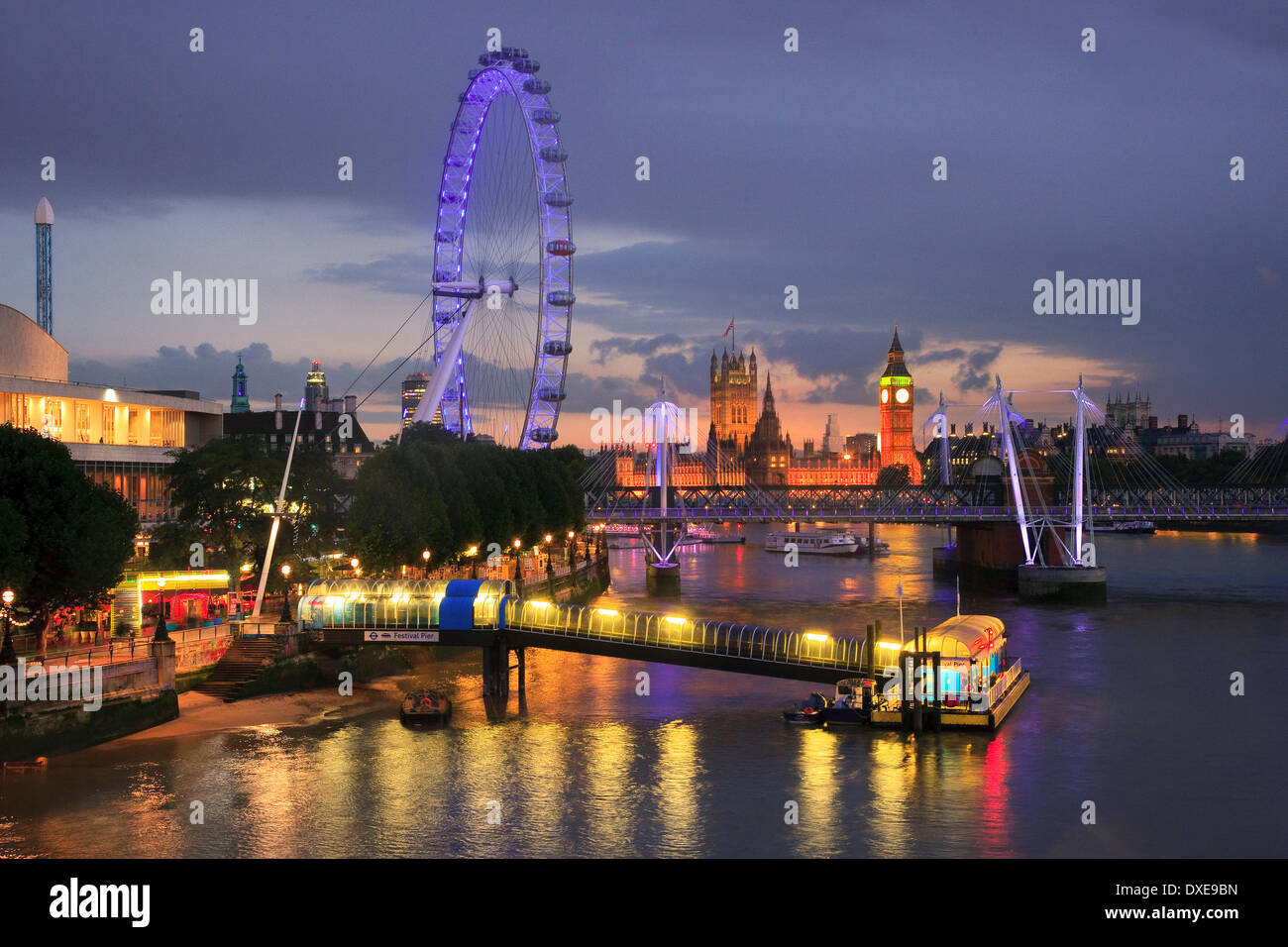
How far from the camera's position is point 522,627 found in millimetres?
41219

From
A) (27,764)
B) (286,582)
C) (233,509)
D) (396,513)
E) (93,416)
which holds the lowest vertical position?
(27,764)

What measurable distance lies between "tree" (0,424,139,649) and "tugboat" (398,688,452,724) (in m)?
8.51

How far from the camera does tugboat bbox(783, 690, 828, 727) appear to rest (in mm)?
37750

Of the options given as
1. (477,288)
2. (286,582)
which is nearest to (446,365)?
(477,288)

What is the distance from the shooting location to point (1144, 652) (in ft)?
175

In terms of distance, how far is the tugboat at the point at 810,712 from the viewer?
37750 mm

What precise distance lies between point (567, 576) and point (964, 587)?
29391 mm

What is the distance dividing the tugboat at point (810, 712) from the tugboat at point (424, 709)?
31.6 ft

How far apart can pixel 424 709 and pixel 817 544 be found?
103815 millimetres

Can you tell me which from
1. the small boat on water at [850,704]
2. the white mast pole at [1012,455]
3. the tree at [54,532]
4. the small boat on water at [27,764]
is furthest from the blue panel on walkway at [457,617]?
the white mast pole at [1012,455]

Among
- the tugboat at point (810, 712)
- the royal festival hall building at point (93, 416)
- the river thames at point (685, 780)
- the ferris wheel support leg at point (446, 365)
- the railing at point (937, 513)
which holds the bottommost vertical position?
the river thames at point (685, 780)

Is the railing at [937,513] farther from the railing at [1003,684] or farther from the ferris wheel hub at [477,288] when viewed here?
the railing at [1003,684]

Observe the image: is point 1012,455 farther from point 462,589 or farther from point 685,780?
point 685,780
